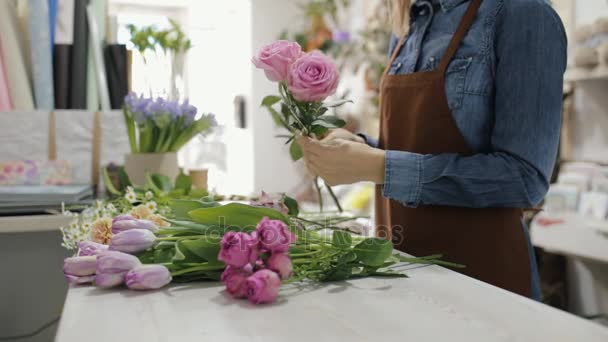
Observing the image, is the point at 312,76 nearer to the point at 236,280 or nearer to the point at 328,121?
the point at 328,121

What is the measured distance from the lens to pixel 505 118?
0.96 metres

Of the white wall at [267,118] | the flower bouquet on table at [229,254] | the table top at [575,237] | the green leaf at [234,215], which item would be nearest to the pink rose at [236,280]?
the flower bouquet on table at [229,254]

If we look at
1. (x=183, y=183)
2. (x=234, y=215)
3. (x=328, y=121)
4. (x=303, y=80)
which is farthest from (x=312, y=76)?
(x=183, y=183)

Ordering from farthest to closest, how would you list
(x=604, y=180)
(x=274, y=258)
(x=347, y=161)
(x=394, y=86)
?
(x=604, y=180), (x=394, y=86), (x=347, y=161), (x=274, y=258)

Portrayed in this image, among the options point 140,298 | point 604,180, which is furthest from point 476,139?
point 604,180

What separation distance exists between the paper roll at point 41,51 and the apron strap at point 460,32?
1.19m

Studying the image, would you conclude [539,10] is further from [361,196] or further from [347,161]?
[361,196]

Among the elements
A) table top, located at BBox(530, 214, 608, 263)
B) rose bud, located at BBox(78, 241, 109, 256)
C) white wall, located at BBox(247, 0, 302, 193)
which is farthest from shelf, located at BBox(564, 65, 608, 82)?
white wall, located at BBox(247, 0, 302, 193)

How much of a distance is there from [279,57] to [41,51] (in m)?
1.16

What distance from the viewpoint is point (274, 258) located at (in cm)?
68

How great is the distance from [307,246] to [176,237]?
7.4 inches

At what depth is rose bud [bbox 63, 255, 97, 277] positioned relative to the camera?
0.73 metres

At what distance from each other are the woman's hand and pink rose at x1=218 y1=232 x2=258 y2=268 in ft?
0.92

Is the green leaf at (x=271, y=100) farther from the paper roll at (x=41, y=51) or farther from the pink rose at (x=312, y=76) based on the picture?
the paper roll at (x=41, y=51)
